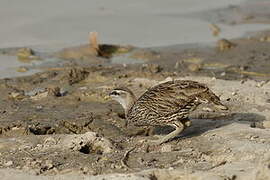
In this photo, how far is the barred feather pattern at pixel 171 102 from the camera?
348 inches

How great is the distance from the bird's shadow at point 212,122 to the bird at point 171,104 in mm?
230

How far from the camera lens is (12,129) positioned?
31.1 feet

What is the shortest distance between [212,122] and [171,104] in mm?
1037

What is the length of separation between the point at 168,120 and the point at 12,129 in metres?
2.00

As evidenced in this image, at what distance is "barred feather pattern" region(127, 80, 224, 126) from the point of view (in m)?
8.85

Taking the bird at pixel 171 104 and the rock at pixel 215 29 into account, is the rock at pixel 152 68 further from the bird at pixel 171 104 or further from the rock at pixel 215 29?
the rock at pixel 215 29

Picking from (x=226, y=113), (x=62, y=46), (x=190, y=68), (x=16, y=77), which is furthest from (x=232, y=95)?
(x=62, y=46)

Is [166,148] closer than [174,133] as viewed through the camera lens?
Yes

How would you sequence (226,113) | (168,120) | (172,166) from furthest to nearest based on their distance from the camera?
(226,113) < (168,120) < (172,166)

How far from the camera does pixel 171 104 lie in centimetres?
885

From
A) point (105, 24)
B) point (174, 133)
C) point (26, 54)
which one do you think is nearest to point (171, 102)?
point (174, 133)

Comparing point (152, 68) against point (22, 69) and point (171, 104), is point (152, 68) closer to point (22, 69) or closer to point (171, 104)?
point (22, 69)

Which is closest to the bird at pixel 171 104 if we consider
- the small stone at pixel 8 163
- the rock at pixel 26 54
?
the small stone at pixel 8 163

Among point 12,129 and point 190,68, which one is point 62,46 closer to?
point 190,68
